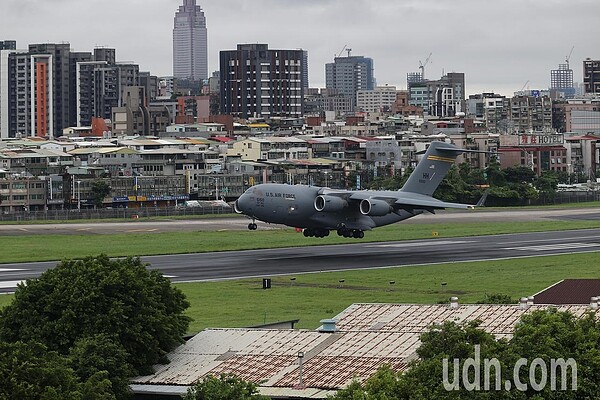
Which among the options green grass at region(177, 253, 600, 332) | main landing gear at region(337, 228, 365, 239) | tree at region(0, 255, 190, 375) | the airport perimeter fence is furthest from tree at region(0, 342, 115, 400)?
the airport perimeter fence

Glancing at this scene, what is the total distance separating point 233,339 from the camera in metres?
51.7

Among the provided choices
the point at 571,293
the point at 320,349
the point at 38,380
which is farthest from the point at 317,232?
the point at 38,380

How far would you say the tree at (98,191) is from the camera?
198 metres

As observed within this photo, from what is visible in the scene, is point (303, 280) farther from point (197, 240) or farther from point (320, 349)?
point (320, 349)

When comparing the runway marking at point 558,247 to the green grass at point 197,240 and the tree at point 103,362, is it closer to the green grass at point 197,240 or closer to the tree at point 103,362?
the green grass at point 197,240

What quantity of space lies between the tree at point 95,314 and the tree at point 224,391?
769cm

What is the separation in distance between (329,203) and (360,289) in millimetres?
23921

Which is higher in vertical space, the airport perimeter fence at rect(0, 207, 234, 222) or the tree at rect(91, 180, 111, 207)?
the tree at rect(91, 180, 111, 207)

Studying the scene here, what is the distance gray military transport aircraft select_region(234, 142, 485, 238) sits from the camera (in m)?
103

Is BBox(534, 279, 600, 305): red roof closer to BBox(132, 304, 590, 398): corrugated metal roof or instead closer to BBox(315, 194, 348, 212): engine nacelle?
BBox(132, 304, 590, 398): corrugated metal roof

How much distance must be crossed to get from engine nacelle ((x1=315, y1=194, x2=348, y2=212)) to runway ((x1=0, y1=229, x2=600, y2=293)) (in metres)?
A: 3.51

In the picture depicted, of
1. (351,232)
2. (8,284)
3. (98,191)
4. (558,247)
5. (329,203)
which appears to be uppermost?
(329,203)

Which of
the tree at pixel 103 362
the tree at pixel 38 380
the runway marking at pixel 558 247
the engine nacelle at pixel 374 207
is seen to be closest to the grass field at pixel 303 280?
the runway marking at pixel 558 247

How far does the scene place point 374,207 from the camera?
4149 inches
